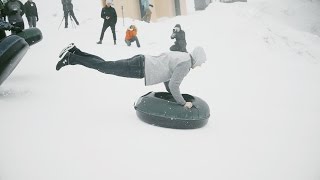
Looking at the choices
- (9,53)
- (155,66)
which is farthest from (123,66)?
(9,53)

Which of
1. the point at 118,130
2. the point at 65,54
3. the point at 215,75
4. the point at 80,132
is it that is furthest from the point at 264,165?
the point at 215,75

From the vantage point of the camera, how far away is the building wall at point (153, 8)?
1756 cm

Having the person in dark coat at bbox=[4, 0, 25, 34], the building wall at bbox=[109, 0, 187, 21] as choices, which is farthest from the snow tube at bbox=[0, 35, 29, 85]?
the building wall at bbox=[109, 0, 187, 21]

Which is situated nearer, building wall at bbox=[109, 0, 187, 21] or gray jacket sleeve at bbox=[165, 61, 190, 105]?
gray jacket sleeve at bbox=[165, 61, 190, 105]

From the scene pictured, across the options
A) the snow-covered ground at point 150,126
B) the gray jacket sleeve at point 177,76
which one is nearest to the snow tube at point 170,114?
the snow-covered ground at point 150,126

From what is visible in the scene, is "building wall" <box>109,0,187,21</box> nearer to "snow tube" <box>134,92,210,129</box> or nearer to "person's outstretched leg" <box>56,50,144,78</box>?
"person's outstretched leg" <box>56,50,144,78</box>

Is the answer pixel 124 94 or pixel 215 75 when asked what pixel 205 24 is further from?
pixel 124 94

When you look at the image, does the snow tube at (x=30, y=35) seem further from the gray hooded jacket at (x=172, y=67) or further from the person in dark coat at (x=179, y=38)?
the person in dark coat at (x=179, y=38)

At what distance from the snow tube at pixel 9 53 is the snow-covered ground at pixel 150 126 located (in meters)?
0.52

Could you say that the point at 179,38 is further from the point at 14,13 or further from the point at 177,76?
the point at 177,76

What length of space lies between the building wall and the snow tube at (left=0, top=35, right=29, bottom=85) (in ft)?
40.8

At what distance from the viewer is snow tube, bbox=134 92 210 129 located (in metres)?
4.66

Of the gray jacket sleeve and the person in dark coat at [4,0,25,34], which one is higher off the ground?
the person in dark coat at [4,0,25,34]

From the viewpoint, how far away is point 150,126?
185 inches
